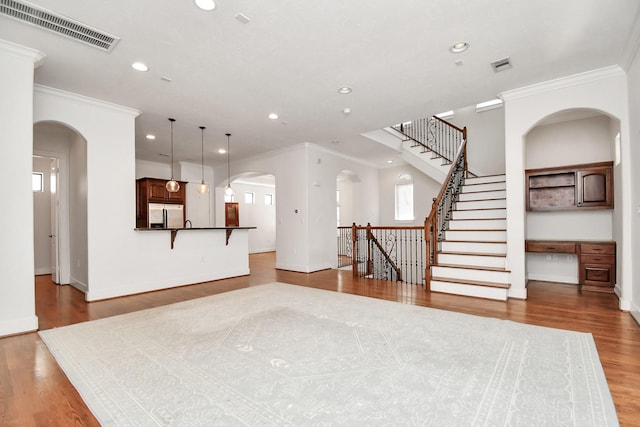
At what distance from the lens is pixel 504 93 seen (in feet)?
15.6

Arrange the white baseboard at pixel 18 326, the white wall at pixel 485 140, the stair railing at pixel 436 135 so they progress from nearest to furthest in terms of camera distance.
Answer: the white baseboard at pixel 18 326 < the white wall at pixel 485 140 < the stair railing at pixel 436 135

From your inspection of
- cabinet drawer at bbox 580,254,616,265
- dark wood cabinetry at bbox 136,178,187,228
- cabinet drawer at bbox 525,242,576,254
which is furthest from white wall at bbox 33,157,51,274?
cabinet drawer at bbox 580,254,616,265

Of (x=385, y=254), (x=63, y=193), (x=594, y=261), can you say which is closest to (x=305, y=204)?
(x=385, y=254)

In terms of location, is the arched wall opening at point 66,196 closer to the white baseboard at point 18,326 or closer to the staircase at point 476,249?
the white baseboard at point 18,326

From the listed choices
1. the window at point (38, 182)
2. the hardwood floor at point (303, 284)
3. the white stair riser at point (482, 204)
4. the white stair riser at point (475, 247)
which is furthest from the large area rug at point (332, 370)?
the window at point (38, 182)

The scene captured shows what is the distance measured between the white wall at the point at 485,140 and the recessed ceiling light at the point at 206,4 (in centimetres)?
745

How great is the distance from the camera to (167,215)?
848 centimetres

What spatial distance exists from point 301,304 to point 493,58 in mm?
4168

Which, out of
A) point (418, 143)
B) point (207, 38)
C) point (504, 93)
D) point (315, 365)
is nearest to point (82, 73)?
point (207, 38)

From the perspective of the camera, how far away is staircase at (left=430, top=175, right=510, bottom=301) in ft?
15.8

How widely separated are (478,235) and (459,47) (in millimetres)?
3465

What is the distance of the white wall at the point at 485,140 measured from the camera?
315 inches

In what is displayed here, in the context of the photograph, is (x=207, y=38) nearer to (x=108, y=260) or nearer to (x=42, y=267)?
(x=108, y=260)

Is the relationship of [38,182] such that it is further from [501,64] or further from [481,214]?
[481,214]
